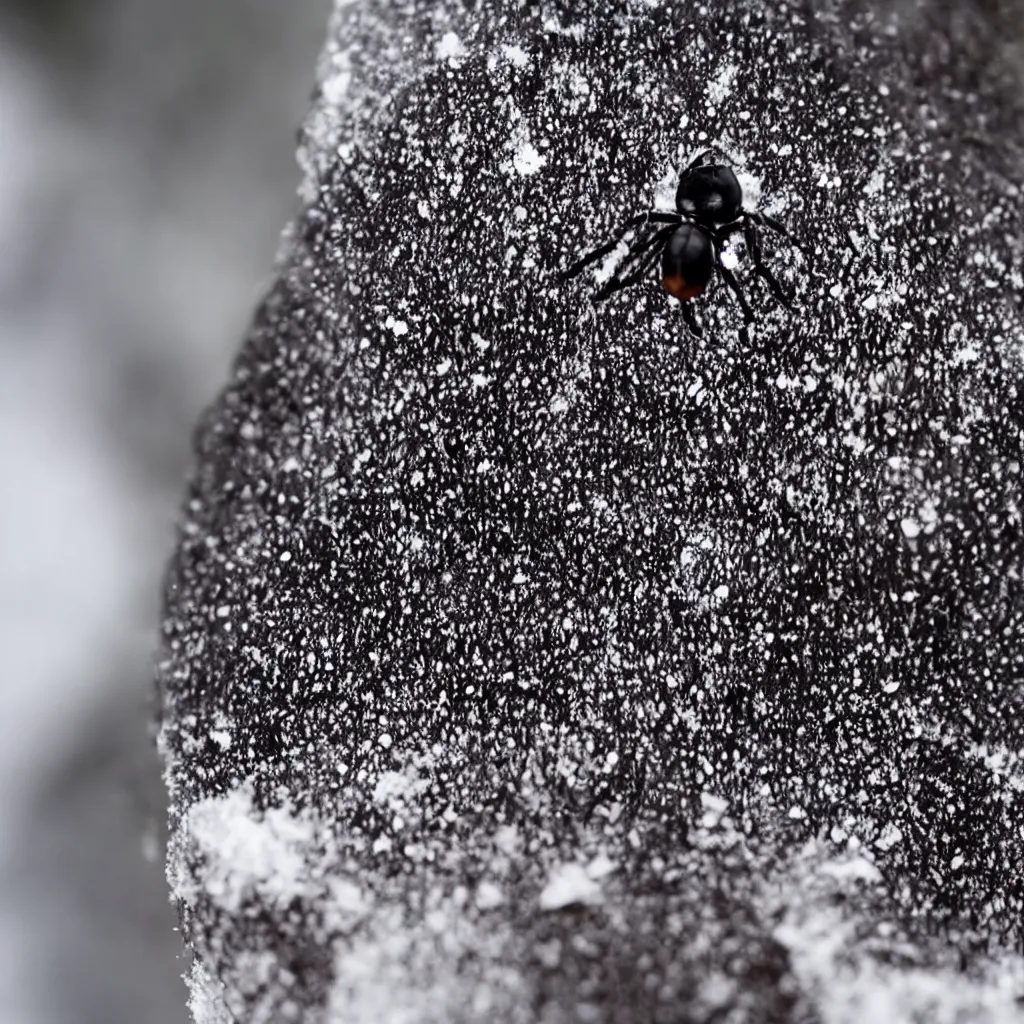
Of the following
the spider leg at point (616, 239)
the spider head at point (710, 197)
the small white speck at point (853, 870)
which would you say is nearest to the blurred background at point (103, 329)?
the spider leg at point (616, 239)

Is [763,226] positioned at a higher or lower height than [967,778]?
higher

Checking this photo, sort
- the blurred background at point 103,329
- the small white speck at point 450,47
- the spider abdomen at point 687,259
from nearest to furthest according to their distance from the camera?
1. the spider abdomen at point 687,259
2. the small white speck at point 450,47
3. the blurred background at point 103,329

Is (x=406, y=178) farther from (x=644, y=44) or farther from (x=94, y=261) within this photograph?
(x=94, y=261)

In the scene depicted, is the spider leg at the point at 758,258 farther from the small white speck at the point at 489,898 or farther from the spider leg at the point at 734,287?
the small white speck at the point at 489,898

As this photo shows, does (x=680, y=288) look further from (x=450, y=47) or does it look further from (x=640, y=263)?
(x=450, y=47)

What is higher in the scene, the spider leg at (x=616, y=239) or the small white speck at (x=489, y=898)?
the spider leg at (x=616, y=239)

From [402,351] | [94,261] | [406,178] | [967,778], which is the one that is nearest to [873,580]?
[967,778]

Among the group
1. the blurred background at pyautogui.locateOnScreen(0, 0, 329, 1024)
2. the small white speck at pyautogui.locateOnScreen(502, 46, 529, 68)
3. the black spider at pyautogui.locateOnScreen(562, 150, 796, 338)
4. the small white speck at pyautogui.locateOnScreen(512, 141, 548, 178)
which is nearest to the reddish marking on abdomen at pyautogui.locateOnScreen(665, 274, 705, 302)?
the black spider at pyautogui.locateOnScreen(562, 150, 796, 338)
